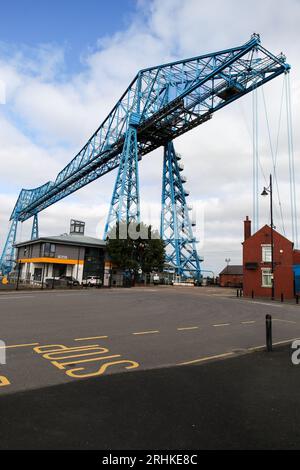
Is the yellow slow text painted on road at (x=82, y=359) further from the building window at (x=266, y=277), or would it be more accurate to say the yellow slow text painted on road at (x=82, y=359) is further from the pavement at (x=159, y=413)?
the building window at (x=266, y=277)

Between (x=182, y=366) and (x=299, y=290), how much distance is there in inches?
1270

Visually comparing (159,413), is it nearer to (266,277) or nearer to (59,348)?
(59,348)

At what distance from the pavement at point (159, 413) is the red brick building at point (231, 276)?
→ 63.8m

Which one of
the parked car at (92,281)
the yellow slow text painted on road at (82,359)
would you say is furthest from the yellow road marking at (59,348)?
the parked car at (92,281)

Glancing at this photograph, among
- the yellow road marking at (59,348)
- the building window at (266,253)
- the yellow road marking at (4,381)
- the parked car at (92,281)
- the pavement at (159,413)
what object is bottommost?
the pavement at (159,413)

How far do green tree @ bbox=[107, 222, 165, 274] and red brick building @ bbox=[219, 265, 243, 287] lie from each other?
30639mm

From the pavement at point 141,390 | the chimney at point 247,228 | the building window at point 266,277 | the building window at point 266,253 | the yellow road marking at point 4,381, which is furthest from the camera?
the chimney at point 247,228

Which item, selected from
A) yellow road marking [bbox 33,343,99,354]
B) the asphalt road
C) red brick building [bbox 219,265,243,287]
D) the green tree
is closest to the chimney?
the green tree

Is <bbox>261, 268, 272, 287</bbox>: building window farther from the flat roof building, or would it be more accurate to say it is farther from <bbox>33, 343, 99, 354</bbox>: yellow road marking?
<bbox>33, 343, 99, 354</bbox>: yellow road marking

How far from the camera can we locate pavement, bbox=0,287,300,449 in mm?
3629

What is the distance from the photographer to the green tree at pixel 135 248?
41344mm

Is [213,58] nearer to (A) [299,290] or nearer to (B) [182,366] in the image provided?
(A) [299,290]

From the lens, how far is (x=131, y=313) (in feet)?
47.7
